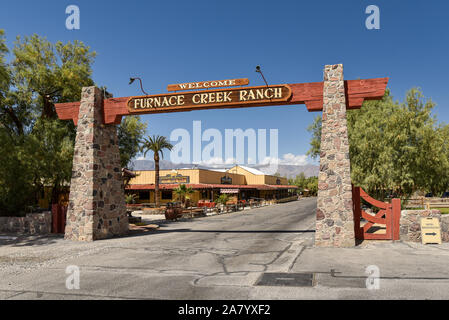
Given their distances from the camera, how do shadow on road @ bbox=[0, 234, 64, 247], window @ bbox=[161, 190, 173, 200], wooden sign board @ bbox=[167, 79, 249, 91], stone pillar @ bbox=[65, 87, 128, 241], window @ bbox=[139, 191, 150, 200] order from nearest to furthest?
shadow on road @ bbox=[0, 234, 64, 247], wooden sign board @ bbox=[167, 79, 249, 91], stone pillar @ bbox=[65, 87, 128, 241], window @ bbox=[161, 190, 173, 200], window @ bbox=[139, 191, 150, 200]

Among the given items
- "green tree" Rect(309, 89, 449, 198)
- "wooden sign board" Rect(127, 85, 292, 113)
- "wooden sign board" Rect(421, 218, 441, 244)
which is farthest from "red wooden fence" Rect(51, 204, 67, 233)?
"green tree" Rect(309, 89, 449, 198)

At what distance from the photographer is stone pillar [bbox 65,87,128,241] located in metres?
13.5

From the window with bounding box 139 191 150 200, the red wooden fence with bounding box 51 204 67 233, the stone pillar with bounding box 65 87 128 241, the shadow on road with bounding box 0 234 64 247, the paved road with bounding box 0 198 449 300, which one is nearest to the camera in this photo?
the paved road with bounding box 0 198 449 300

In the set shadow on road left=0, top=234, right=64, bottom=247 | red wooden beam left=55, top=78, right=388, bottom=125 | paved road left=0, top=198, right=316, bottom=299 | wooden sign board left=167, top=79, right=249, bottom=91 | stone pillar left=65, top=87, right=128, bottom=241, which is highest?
wooden sign board left=167, top=79, right=249, bottom=91

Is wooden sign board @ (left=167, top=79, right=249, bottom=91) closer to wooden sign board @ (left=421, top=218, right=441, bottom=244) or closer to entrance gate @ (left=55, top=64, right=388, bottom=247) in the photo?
entrance gate @ (left=55, top=64, right=388, bottom=247)

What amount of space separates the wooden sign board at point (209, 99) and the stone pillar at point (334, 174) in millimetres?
1687

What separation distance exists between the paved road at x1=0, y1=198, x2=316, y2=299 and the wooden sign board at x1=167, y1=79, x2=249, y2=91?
20.9ft

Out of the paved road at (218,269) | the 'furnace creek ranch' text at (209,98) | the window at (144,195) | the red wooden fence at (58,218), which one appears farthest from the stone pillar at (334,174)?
the window at (144,195)

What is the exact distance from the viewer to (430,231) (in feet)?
36.9

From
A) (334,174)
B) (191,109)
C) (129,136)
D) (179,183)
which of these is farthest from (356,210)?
(179,183)
